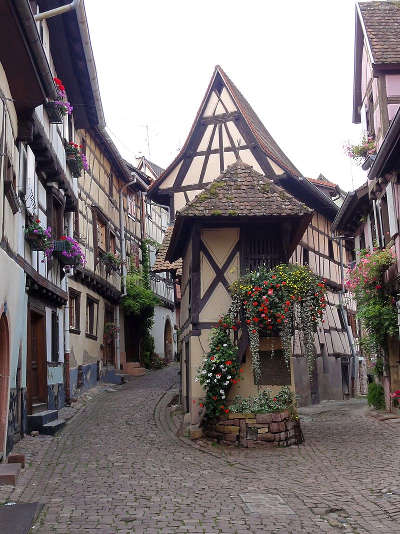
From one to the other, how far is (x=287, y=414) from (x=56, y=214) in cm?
710

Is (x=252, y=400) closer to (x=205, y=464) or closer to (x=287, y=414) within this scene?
(x=287, y=414)

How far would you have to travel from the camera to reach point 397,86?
47.9 ft

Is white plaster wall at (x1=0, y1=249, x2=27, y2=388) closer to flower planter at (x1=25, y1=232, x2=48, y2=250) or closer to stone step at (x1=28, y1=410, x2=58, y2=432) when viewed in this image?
flower planter at (x1=25, y1=232, x2=48, y2=250)

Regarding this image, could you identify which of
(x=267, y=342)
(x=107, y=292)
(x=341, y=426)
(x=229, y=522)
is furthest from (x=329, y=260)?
(x=229, y=522)

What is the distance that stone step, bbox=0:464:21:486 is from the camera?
7.47 m

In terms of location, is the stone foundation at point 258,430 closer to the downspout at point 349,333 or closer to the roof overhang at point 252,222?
the roof overhang at point 252,222

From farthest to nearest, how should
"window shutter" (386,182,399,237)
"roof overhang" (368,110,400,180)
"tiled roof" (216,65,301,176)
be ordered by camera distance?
1. "tiled roof" (216,65,301,176)
2. "window shutter" (386,182,399,237)
3. "roof overhang" (368,110,400,180)

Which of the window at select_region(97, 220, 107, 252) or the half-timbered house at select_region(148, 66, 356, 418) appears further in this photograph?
the window at select_region(97, 220, 107, 252)

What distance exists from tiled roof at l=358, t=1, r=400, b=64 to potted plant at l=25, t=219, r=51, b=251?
8360 millimetres

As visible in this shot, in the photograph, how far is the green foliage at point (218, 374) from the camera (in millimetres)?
11273

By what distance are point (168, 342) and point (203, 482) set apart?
2296 cm

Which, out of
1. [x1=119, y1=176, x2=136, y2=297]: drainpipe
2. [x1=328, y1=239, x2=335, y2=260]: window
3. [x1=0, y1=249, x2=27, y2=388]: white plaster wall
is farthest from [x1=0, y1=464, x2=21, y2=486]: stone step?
[x1=328, y1=239, x2=335, y2=260]: window

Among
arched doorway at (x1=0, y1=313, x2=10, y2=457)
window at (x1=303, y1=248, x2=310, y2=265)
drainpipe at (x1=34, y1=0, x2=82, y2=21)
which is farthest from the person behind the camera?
window at (x1=303, y1=248, x2=310, y2=265)

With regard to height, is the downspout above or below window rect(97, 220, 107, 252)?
below
